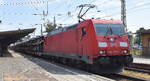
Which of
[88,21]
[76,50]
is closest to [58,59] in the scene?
[76,50]

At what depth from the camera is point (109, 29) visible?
1612cm

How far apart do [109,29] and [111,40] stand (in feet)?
2.41

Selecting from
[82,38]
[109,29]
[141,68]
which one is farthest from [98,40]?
[141,68]

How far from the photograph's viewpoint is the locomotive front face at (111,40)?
50.4 feet

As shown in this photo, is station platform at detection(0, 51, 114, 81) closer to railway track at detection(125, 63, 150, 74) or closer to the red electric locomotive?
the red electric locomotive

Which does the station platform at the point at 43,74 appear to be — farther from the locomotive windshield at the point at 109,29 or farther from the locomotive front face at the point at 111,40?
the locomotive windshield at the point at 109,29

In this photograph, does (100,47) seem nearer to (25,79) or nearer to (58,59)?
(25,79)

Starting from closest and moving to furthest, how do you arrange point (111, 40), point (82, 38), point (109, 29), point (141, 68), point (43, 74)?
point (43, 74) → point (111, 40) → point (109, 29) → point (82, 38) → point (141, 68)

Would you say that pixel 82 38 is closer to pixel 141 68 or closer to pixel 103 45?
pixel 103 45

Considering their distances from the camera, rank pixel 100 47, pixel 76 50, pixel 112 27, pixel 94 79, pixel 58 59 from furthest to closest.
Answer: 1. pixel 58 59
2. pixel 76 50
3. pixel 112 27
4. pixel 100 47
5. pixel 94 79

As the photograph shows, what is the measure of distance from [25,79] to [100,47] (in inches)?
164

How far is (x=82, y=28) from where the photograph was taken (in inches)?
663

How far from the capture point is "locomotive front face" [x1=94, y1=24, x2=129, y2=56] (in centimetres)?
1535

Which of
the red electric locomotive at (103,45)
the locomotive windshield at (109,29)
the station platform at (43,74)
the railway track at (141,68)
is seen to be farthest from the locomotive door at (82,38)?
the railway track at (141,68)
